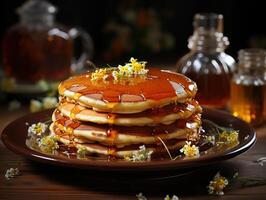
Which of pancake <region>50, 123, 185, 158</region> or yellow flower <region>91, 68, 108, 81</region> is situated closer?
pancake <region>50, 123, 185, 158</region>

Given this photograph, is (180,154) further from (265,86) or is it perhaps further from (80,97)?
(265,86)

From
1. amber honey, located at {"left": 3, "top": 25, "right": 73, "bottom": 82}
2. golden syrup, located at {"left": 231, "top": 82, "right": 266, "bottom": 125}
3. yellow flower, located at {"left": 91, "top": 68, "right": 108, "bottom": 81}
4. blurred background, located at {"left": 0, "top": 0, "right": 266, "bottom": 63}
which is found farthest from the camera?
blurred background, located at {"left": 0, "top": 0, "right": 266, "bottom": 63}

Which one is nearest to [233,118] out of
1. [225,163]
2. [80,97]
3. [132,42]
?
[225,163]

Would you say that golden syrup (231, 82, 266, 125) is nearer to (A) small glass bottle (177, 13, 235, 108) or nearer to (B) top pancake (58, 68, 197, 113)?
(A) small glass bottle (177, 13, 235, 108)

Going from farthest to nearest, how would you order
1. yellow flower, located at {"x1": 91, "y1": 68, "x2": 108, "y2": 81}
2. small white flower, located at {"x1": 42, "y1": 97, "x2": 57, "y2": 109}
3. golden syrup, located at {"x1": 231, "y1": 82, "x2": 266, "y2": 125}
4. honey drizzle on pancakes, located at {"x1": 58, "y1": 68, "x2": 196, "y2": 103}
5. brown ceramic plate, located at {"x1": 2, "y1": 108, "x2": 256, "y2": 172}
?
small white flower, located at {"x1": 42, "y1": 97, "x2": 57, "y2": 109} → golden syrup, located at {"x1": 231, "y1": 82, "x2": 266, "y2": 125} → yellow flower, located at {"x1": 91, "y1": 68, "x2": 108, "y2": 81} → honey drizzle on pancakes, located at {"x1": 58, "y1": 68, "x2": 196, "y2": 103} → brown ceramic plate, located at {"x1": 2, "y1": 108, "x2": 256, "y2": 172}

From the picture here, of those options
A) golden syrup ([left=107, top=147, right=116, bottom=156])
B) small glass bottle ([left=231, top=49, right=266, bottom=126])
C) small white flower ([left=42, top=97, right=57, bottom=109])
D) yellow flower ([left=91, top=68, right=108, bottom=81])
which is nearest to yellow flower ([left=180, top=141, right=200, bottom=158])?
golden syrup ([left=107, top=147, right=116, bottom=156])

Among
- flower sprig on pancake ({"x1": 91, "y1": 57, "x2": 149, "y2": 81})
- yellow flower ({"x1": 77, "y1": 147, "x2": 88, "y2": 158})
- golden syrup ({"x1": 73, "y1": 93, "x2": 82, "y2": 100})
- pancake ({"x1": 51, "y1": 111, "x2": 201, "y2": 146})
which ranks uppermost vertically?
flower sprig on pancake ({"x1": 91, "y1": 57, "x2": 149, "y2": 81})
